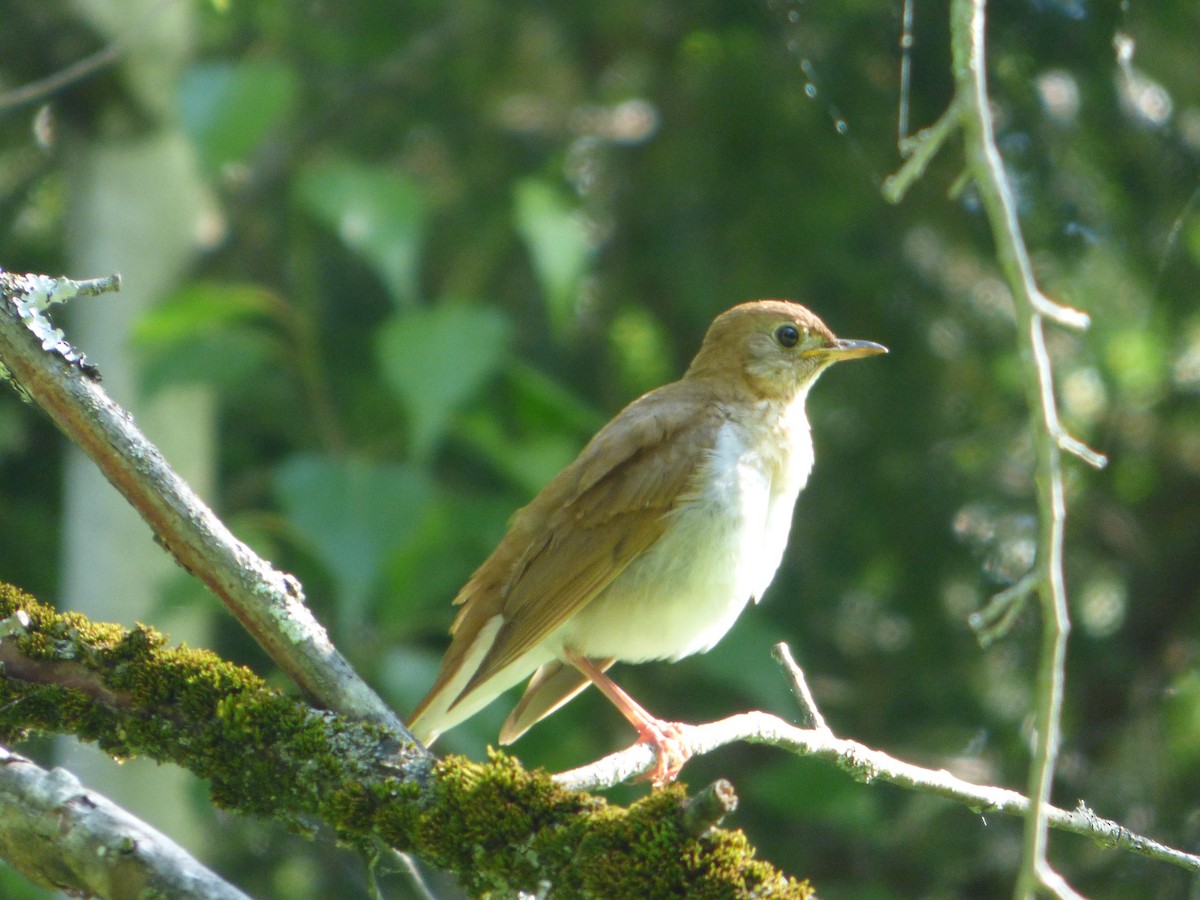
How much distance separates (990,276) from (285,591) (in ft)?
16.4

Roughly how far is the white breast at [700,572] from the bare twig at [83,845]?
213cm

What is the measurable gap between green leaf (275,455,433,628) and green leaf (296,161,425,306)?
69 centimetres

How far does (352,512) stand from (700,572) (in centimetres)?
148

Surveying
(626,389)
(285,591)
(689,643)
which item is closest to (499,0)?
(626,389)

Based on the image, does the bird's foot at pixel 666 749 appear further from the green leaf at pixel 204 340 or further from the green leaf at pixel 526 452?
the green leaf at pixel 204 340

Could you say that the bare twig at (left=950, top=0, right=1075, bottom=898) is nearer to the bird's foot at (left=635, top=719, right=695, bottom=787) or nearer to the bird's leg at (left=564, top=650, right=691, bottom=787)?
the bird's leg at (left=564, top=650, right=691, bottom=787)

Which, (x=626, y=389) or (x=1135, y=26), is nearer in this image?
(x=1135, y=26)

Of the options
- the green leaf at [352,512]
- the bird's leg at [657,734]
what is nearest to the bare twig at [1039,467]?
the bird's leg at [657,734]

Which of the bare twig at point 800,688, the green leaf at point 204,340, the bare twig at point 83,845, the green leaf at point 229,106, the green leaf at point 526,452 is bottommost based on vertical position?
the bare twig at point 83,845

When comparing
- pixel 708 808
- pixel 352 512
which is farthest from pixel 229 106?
pixel 708 808

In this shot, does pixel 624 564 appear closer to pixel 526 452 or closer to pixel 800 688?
pixel 800 688

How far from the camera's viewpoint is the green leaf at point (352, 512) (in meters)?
4.82

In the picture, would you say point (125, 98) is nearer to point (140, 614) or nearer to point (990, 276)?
point (140, 614)

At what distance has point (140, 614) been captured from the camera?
6.02 meters
